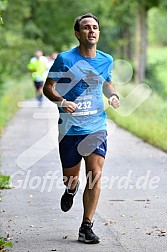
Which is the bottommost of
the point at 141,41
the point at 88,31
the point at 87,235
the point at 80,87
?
the point at 141,41

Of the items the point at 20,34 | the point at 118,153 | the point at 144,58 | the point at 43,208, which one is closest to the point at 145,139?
the point at 118,153

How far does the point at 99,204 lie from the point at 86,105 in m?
2.69

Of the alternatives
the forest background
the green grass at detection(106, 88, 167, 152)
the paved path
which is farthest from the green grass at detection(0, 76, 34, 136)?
the paved path

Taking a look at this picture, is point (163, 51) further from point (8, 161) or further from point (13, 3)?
point (8, 161)

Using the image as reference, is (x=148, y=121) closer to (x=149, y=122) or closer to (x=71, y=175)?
(x=149, y=122)

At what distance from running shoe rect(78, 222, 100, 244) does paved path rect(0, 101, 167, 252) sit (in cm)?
7

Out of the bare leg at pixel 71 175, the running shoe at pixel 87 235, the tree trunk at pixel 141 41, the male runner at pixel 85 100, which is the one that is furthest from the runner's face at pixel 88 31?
the tree trunk at pixel 141 41

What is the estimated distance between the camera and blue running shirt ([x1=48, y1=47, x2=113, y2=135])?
7.93 metres

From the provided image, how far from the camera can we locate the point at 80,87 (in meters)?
7.99

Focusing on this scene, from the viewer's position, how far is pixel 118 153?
1605 centimetres

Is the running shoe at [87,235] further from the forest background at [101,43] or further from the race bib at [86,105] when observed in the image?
the forest background at [101,43]

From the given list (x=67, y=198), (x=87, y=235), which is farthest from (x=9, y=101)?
(x=87, y=235)

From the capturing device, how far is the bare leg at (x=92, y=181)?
26.2ft

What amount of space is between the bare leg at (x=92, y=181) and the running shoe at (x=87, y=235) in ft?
0.30
